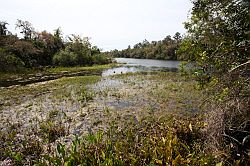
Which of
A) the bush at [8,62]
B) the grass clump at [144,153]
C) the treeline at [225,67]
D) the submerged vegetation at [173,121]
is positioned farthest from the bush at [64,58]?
the treeline at [225,67]

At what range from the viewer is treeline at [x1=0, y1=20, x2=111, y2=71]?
33.1 m

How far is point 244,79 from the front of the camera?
505 centimetres

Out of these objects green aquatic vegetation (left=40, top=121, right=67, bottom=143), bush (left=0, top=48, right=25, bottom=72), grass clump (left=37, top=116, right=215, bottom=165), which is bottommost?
green aquatic vegetation (left=40, top=121, right=67, bottom=143)

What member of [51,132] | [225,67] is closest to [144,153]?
[225,67]

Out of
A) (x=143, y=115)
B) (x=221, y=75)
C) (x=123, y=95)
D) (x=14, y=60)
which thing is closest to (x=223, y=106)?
(x=221, y=75)

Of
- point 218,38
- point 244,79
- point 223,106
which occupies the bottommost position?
point 223,106

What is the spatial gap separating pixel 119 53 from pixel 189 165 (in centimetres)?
12475

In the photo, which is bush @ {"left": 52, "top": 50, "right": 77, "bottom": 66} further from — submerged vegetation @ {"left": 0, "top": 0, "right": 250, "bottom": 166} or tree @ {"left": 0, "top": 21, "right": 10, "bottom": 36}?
submerged vegetation @ {"left": 0, "top": 0, "right": 250, "bottom": 166}

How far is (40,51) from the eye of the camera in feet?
134

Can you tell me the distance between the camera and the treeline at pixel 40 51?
33062 mm

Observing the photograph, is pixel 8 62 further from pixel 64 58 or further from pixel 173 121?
pixel 173 121

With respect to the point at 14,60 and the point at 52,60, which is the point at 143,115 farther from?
the point at 52,60

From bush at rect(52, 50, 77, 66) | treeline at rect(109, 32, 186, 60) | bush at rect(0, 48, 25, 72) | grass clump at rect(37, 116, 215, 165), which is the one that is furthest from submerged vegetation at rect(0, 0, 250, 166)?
treeline at rect(109, 32, 186, 60)

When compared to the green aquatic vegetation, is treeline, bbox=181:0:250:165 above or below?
above
